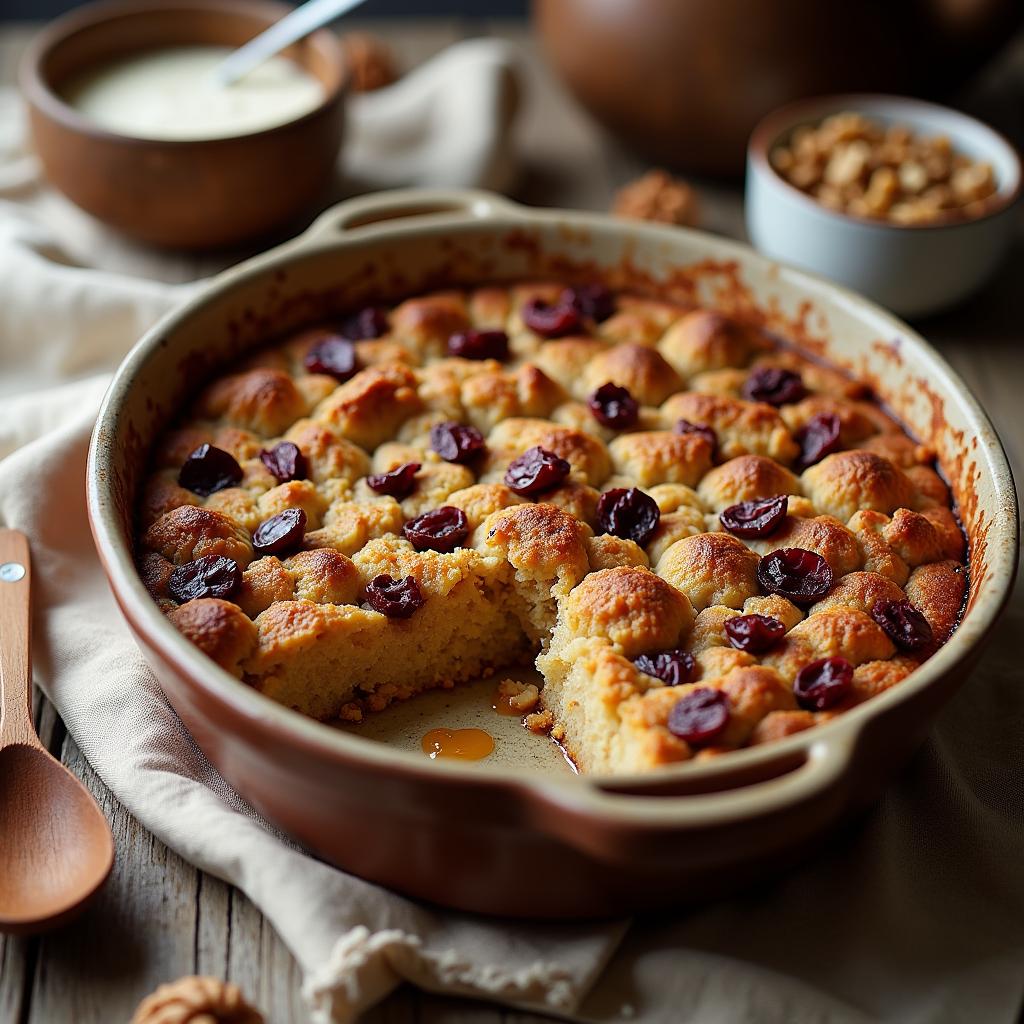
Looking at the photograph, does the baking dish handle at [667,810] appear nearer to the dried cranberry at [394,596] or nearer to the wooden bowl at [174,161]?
the dried cranberry at [394,596]

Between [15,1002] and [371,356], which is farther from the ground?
[371,356]

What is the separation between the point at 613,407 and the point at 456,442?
0.43 metres

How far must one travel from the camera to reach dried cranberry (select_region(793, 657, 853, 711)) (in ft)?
8.12

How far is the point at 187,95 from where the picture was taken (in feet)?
14.8

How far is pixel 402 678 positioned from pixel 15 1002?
3.41ft

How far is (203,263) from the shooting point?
14.5 ft

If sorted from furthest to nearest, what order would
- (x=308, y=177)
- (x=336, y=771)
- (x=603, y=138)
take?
(x=603, y=138) → (x=308, y=177) → (x=336, y=771)

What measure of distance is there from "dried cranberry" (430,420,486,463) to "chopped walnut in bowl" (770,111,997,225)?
1.64 metres

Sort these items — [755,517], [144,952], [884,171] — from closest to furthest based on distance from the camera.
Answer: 1. [144,952]
2. [755,517]
3. [884,171]

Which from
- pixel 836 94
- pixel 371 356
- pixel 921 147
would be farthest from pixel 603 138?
pixel 371 356

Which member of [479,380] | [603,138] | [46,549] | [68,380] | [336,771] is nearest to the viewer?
[336,771]

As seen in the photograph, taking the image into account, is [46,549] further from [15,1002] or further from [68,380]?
[15,1002]

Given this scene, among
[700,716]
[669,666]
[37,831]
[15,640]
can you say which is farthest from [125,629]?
[700,716]

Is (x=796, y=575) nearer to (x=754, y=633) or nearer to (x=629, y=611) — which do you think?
(x=754, y=633)
